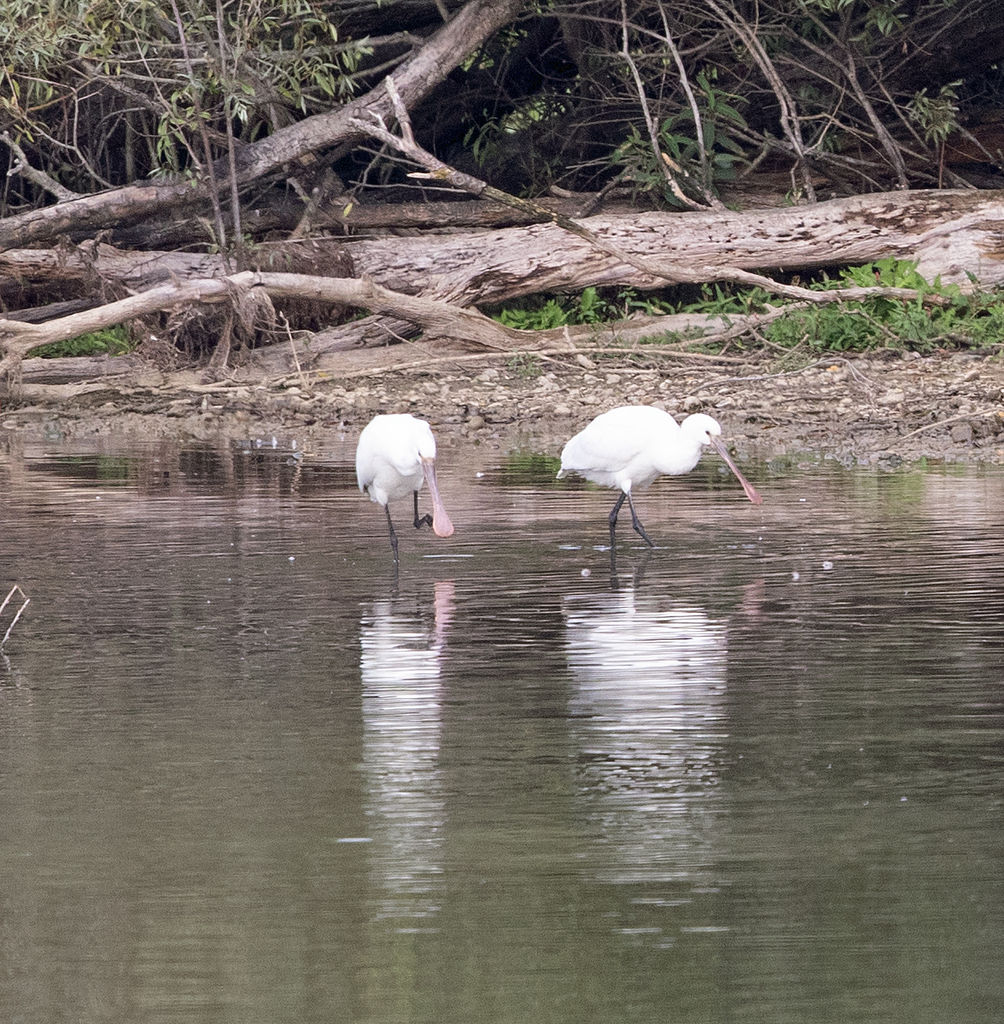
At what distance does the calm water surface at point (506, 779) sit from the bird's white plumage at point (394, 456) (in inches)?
15.1

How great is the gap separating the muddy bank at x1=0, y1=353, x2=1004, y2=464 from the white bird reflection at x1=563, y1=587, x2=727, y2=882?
5.61 m

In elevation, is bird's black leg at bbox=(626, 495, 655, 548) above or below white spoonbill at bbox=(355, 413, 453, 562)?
below

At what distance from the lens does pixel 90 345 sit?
18.4m

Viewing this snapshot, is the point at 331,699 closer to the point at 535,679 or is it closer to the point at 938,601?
the point at 535,679

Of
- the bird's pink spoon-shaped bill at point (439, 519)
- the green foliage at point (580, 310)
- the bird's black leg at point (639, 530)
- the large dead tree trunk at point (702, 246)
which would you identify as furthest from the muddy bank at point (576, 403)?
the bird's pink spoon-shaped bill at point (439, 519)

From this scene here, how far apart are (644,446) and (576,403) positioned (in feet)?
17.7

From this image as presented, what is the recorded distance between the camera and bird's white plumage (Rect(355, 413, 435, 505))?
29.5 ft

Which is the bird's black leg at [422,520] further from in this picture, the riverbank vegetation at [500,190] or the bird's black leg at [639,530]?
the riverbank vegetation at [500,190]

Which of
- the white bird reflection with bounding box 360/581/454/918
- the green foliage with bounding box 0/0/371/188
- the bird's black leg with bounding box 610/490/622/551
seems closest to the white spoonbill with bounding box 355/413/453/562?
the bird's black leg with bounding box 610/490/622/551

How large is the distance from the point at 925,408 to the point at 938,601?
6424 millimetres

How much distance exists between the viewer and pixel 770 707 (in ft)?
18.0

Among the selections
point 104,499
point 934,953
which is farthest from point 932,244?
point 934,953

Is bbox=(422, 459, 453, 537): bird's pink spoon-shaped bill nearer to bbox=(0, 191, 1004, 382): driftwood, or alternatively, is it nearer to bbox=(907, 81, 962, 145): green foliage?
bbox=(0, 191, 1004, 382): driftwood

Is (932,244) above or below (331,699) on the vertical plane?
above
